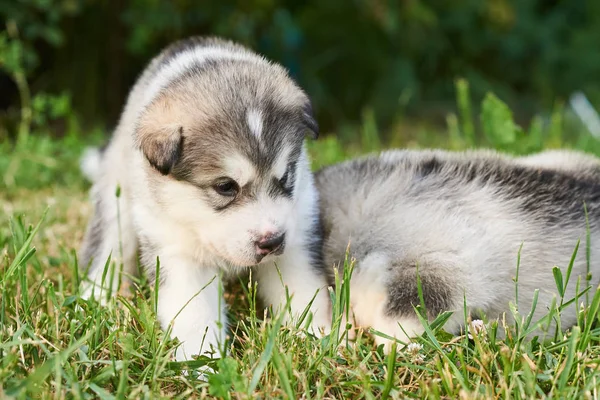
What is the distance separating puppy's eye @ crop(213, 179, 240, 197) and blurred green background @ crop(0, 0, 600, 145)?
390 cm

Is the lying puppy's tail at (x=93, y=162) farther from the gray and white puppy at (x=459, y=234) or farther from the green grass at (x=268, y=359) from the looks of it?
the gray and white puppy at (x=459, y=234)

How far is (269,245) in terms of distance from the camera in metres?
2.52

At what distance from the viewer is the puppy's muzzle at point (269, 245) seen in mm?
2510

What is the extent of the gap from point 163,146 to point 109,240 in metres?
0.89

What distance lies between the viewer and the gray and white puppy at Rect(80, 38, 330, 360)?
255 cm

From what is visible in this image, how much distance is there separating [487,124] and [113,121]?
15.6ft

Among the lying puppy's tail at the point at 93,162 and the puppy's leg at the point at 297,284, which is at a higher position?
the lying puppy's tail at the point at 93,162

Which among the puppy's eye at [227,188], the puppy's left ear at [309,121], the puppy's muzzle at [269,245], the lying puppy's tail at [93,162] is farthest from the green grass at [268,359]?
the lying puppy's tail at [93,162]

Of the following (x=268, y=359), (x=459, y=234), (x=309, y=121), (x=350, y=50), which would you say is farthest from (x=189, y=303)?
(x=350, y=50)

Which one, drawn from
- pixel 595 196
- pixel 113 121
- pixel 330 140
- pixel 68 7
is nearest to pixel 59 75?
pixel 113 121

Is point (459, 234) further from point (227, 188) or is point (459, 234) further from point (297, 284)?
point (227, 188)

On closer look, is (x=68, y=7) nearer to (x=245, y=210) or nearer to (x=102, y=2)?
(x=102, y=2)

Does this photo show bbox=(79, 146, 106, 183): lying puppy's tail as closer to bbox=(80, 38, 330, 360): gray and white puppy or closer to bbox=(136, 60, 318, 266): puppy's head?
bbox=(80, 38, 330, 360): gray and white puppy

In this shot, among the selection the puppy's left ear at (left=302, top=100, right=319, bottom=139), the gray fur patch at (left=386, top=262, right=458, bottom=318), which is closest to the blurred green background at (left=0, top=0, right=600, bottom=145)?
the puppy's left ear at (left=302, top=100, right=319, bottom=139)
